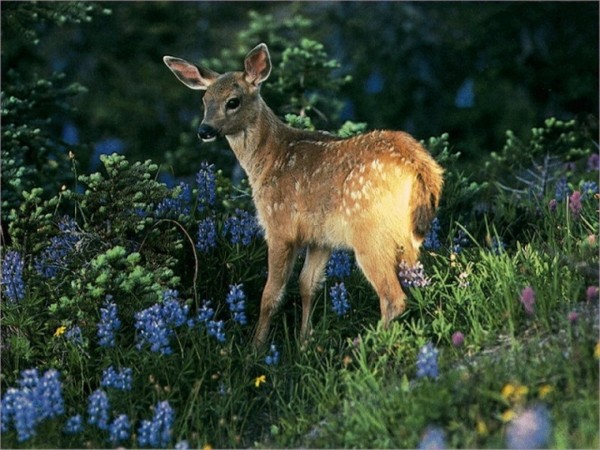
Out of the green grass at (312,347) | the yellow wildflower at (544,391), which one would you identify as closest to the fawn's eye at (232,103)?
the green grass at (312,347)

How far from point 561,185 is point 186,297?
3005 millimetres

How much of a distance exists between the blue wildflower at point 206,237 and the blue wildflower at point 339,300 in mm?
938

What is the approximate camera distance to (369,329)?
7.60m

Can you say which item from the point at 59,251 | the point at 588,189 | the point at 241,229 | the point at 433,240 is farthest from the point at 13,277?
the point at 588,189

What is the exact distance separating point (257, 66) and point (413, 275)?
1931 millimetres

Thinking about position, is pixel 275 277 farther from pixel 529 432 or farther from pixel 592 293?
pixel 529 432

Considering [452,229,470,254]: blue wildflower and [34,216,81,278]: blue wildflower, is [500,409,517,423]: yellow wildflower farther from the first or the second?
[34,216,81,278]: blue wildflower

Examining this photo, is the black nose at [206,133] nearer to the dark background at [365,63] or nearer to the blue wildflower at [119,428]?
the blue wildflower at [119,428]

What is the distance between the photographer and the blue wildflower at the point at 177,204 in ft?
26.9

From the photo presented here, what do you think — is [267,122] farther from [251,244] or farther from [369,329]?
[369,329]

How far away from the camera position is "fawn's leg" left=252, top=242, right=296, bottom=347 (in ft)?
25.6

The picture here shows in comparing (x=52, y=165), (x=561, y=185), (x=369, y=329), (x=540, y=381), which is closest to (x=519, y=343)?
(x=540, y=381)

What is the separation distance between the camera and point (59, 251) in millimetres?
7879

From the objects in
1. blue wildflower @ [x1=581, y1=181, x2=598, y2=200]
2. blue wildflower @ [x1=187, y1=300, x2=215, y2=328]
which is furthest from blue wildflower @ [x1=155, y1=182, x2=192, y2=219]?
blue wildflower @ [x1=581, y1=181, x2=598, y2=200]
